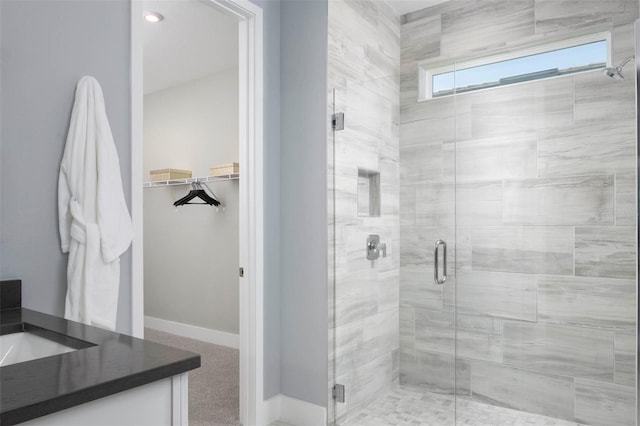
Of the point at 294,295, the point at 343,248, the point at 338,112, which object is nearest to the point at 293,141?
the point at 338,112

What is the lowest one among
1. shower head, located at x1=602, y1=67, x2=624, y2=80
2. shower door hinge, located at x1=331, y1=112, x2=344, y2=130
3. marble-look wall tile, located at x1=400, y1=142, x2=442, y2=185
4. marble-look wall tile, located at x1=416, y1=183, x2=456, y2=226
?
marble-look wall tile, located at x1=416, y1=183, x2=456, y2=226

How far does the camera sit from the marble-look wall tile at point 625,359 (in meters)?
1.78

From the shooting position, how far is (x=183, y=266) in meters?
4.86

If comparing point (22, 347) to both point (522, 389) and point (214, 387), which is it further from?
point (214, 387)

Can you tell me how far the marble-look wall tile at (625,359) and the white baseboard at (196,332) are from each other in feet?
10.6

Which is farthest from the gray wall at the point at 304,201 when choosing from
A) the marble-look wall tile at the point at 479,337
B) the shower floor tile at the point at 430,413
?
the marble-look wall tile at the point at 479,337

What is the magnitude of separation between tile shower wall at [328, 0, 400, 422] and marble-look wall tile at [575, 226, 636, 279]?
84cm

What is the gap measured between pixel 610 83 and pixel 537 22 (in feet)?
4.25

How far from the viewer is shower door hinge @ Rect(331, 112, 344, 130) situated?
252cm

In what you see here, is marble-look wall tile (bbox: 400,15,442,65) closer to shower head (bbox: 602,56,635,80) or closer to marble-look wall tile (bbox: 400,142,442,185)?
marble-look wall tile (bbox: 400,142,442,185)

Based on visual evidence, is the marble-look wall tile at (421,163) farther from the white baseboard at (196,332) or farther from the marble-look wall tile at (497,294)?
the white baseboard at (196,332)

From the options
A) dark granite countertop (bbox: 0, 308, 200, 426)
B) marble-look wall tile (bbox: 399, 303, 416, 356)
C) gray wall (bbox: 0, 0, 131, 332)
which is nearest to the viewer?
dark granite countertop (bbox: 0, 308, 200, 426)

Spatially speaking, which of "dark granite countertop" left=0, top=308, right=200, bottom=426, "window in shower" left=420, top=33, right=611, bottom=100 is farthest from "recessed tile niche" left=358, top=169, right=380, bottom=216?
"dark granite countertop" left=0, top=308, right=200, bottom=426

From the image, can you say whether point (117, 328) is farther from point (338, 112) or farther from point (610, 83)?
point (610, 83)
